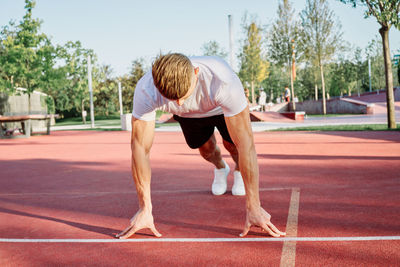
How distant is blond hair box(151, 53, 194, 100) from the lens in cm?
244

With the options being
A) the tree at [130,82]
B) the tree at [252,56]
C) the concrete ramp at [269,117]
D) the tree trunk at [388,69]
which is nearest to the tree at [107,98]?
the tree at [130,82]

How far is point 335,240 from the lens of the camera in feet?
9.40

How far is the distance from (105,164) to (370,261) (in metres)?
6.24

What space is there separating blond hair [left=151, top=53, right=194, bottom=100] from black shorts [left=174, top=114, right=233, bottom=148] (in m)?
1.39

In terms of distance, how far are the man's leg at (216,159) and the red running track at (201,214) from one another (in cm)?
10

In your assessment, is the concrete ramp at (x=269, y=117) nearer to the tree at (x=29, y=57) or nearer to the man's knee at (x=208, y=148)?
the tree at (x=29, y=57)

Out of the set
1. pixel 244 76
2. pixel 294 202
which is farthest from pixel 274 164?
pixel 244 76

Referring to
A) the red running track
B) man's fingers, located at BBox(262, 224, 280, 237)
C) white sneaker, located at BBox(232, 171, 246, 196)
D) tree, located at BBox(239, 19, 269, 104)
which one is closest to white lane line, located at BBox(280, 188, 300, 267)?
the red running track

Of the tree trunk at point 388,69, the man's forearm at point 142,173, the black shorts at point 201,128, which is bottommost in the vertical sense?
the man's forearm at point 142,173

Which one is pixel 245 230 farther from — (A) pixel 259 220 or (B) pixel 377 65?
(B) pixel 377 65

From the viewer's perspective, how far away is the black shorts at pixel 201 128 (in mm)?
3900

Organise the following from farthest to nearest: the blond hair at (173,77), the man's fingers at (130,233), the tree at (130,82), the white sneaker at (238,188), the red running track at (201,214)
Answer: the tree at (130,82) < the white sneaker at (238,188) < the man's fingers at (130,233) < the red running track at (201,214) < the blond hair at (173,77)

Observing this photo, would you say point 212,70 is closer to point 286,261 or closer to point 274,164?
point 286,261

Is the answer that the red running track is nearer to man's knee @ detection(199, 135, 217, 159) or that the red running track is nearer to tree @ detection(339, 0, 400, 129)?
man's knee @ detection(199, 135, 217, 159)
